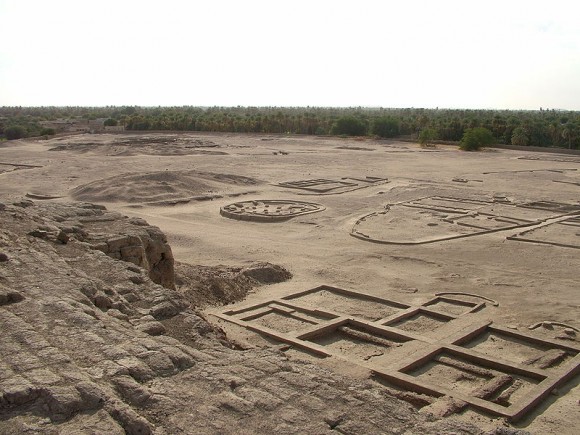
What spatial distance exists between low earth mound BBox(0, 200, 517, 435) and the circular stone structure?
1368 cm

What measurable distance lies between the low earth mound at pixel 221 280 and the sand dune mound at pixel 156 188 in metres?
11.2

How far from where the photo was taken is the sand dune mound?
25031mm

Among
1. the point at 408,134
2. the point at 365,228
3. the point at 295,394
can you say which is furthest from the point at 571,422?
the point at 408,134

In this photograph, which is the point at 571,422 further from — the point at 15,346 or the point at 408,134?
the point at 408,134

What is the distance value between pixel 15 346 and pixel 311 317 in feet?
22.3

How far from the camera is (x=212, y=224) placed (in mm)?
20547

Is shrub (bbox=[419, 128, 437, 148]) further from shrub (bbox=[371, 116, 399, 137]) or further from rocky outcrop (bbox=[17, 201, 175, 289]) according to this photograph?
rocky outcrop (bbox=[17, 201, 175, 289])


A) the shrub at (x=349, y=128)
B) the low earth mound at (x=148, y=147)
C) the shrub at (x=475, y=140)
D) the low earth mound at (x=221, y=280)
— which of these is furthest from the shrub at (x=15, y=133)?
the low earth mound at (x=221, y=280)

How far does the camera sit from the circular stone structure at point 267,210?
21.2 meters

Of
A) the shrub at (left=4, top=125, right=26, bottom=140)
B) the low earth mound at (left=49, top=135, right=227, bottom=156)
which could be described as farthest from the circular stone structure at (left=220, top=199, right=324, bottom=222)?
the shrub at (left=4, top=125, right=26, bottom=140)

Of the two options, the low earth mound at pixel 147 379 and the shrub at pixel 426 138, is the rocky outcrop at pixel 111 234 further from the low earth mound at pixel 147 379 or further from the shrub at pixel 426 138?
the shrub at pixel 426 138

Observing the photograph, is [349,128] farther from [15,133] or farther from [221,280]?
[221,280]

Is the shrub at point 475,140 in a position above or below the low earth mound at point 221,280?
above

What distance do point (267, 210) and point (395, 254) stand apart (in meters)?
7.45
